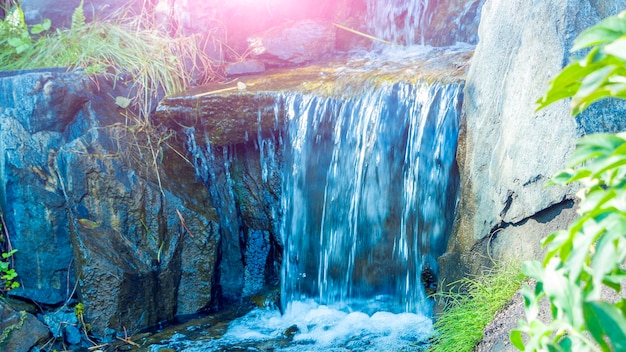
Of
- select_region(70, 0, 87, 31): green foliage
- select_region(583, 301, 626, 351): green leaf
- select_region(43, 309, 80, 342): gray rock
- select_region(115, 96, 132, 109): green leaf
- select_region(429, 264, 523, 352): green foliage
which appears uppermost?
select_region(70, 0, 87, 31): green foliage

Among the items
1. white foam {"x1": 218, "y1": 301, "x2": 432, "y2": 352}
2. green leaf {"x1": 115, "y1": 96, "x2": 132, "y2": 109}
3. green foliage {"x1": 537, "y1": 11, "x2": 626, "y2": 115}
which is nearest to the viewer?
green foliage {"x1": 537, "y1": 11, "x2": 626, "y2": 115}

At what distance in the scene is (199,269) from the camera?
188 inches

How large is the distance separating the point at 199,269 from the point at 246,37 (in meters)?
2.33

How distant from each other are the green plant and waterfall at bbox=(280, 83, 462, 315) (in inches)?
103

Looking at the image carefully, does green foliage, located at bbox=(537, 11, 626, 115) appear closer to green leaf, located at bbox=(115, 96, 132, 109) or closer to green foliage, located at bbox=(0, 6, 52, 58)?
green leaf, located at bbox=(115, 96, 132, 109)

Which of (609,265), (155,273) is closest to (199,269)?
(155,273)

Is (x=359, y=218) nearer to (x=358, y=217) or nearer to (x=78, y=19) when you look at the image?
(x=358, y=217)

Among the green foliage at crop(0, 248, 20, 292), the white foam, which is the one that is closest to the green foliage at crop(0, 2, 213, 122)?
the green foliage at crop(0, 248, 20, 292)

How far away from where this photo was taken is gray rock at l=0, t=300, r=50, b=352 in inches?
157

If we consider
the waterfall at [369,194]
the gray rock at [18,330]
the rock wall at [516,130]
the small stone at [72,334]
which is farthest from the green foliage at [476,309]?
the gray rock at [18,330]

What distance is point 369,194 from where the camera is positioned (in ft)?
14.2

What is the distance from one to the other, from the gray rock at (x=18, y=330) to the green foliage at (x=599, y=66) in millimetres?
3877

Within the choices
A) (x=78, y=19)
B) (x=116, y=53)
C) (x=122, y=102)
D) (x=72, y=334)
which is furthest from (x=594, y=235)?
(x=78, y=19)

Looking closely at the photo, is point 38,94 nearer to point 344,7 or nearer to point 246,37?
point 246,37
